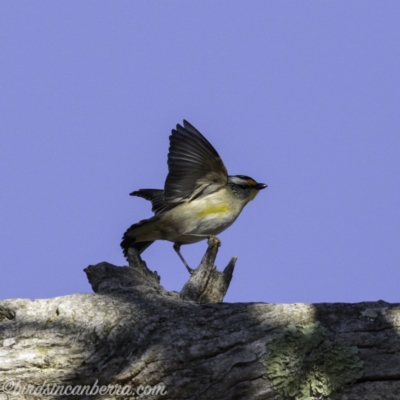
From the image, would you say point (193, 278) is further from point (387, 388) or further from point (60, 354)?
point (387, 388)

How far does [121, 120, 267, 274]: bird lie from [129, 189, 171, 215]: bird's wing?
1 cm

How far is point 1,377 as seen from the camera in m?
3.46

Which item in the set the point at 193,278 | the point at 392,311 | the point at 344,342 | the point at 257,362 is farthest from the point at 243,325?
the point at 193,278

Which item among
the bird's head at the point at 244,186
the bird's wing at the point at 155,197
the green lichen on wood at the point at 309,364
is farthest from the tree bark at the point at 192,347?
the bird's head at the point at 244,186

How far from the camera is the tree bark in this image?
3.25 meters

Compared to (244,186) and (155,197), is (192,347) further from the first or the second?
(244,186)

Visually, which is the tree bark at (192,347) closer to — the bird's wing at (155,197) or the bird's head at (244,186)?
the bird's wing at (155,197)

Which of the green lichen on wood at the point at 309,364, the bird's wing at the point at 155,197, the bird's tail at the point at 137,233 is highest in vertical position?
the bird's wing at the point at 155,197

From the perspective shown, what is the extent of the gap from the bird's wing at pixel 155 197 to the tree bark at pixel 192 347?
4.21 m

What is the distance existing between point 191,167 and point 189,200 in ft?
1.44

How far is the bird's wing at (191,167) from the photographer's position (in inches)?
303

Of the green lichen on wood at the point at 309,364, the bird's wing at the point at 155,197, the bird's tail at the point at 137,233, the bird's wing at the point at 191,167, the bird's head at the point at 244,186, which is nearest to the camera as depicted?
the green lichen on wood at the point at 309,364

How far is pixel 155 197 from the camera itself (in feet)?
27.3

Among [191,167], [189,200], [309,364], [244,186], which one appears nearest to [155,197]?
[189,200]
